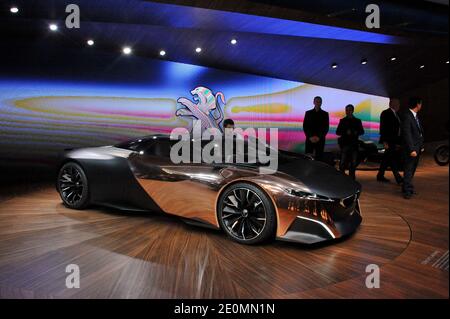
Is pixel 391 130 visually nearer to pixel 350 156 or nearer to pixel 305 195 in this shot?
pixel 350 156

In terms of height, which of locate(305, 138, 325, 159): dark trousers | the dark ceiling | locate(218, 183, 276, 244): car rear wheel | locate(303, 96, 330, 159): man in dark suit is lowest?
locate(218, 183, 276, 244): car rear wheel

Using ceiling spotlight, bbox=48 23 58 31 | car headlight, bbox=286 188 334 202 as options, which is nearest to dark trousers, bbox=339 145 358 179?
car headlight, bbox=286 188 334 202

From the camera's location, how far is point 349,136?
6.41m

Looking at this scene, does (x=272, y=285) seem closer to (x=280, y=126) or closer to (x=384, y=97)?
(x=280, y=126)

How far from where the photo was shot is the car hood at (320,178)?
308 cm

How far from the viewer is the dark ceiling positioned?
16.7 ft

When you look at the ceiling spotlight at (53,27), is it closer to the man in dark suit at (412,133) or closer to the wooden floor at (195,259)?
the wooden floor at (195,259)

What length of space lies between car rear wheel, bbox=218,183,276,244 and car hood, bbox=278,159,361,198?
35cm

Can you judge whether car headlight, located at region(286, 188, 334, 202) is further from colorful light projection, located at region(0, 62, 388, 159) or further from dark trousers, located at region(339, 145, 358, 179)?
colorful light projection, located at region(0, 62, 388, 159)

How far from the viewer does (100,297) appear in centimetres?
224

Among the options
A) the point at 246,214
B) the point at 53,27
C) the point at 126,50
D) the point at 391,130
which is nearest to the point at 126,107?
the point at 126,50

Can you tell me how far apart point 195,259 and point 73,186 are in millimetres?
2186

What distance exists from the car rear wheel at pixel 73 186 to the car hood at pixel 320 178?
227 centimetres
